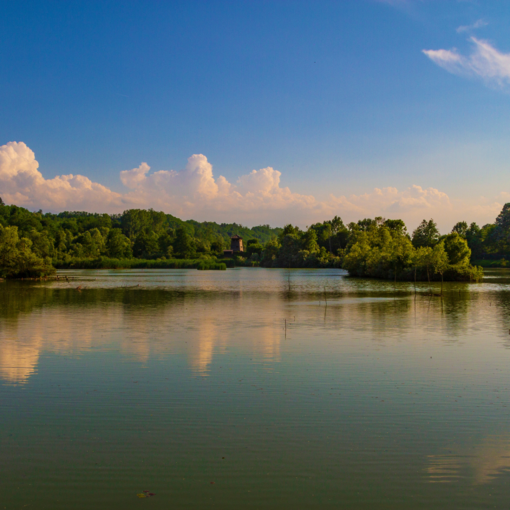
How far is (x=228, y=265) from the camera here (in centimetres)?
17200

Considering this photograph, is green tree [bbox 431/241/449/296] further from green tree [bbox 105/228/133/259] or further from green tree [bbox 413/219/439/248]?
green tree [bbox 105/228/133/259]

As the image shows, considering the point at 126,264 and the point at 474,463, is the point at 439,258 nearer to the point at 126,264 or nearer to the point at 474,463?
the point at 474,463

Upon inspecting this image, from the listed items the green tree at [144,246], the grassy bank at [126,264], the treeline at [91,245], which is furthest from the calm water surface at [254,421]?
the green tree at [144,246]

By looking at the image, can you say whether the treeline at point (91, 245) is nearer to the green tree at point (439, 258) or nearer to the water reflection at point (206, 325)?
the water reflection at point (206, 325)

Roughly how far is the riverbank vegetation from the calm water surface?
177ft

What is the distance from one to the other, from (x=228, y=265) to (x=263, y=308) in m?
138

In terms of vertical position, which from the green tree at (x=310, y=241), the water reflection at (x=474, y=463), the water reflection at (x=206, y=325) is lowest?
the water reflection at (x=206, y=325)

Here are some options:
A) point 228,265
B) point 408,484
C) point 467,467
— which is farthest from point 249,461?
point 228,265

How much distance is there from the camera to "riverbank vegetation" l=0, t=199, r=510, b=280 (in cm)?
7100

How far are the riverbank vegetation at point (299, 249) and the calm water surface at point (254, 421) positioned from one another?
177ft

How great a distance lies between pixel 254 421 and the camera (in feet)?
32.0

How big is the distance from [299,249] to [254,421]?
161 meters

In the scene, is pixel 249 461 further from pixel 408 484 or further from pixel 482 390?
pixel 482 390

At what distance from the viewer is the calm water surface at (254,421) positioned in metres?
6.94
